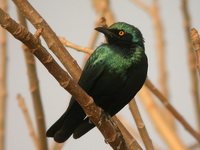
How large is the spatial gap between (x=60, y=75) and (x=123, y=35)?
7.18 ft

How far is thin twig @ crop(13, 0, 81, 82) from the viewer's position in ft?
11.6

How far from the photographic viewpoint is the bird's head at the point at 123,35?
5.07 metres

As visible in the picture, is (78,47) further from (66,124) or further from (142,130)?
(142,130)

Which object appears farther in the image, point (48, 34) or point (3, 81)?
point (3, 81)

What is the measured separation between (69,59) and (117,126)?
2.90ft

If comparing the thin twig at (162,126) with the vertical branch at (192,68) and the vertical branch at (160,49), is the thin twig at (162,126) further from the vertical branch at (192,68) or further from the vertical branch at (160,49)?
the vertical branch at (160,49)

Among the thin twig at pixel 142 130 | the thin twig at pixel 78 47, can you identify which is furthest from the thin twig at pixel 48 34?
the thin twig at pixel 142 130

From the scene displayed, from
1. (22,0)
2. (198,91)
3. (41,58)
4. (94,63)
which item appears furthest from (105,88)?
(41,58)

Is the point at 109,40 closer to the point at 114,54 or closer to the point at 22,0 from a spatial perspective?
the point at 114,54

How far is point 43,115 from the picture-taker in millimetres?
3908

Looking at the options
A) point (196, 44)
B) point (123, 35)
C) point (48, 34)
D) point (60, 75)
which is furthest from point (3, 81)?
point (196, 44)

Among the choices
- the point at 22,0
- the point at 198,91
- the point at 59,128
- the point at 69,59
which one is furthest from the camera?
the point at 59,128

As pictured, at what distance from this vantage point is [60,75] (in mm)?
3074

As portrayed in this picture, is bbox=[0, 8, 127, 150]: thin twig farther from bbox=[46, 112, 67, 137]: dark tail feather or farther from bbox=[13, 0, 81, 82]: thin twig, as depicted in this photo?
bbox=[46, 112, 67, 137]: dark tail feather
